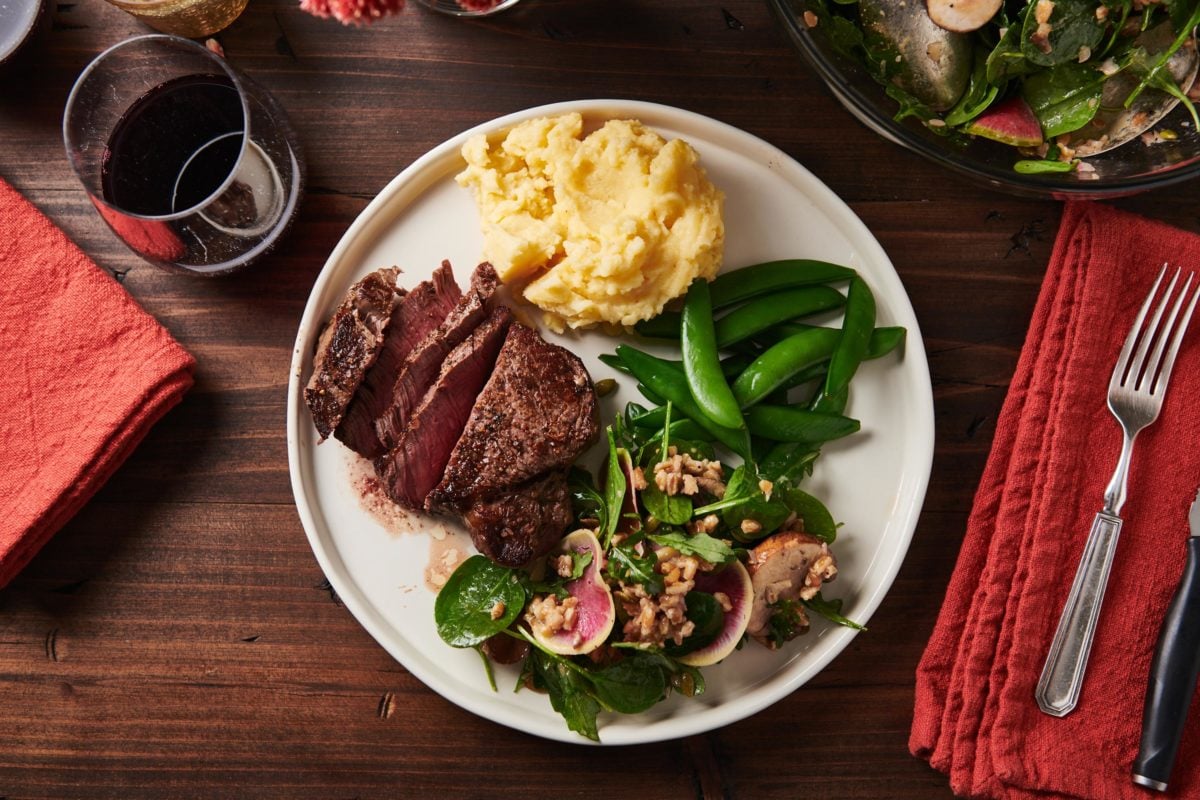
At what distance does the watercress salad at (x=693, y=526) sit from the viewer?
2.60m

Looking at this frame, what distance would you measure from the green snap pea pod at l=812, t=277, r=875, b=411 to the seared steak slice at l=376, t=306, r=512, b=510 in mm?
1046

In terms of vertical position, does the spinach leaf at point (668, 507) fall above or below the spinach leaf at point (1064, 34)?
below

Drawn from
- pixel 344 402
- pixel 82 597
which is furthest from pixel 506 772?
pixel 82 597

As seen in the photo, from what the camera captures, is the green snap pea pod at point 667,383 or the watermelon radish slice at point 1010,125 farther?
the green snap pea pod at point 667,383

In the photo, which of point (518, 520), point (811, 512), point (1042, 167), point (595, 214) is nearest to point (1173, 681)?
point (811, 512)

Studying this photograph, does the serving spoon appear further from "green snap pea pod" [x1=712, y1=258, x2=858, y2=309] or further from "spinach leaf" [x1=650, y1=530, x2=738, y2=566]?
"spinach leaf" [x1=650, y1=530, x2=738, y2=566]

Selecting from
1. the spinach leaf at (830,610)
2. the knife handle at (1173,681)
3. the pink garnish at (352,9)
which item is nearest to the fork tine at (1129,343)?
the knife handle at (1173,681)

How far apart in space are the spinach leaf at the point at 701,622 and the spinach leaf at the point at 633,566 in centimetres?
14

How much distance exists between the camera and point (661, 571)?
2598 millimetres

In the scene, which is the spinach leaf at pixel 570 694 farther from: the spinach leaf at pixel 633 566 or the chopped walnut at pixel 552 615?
the spinach leaf at pixel 633 566

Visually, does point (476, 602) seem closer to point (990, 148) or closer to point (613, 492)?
point (613, 492)

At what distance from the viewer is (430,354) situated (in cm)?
279

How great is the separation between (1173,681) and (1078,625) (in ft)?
1.01

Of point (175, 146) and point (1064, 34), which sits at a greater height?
point (1064, 34)
